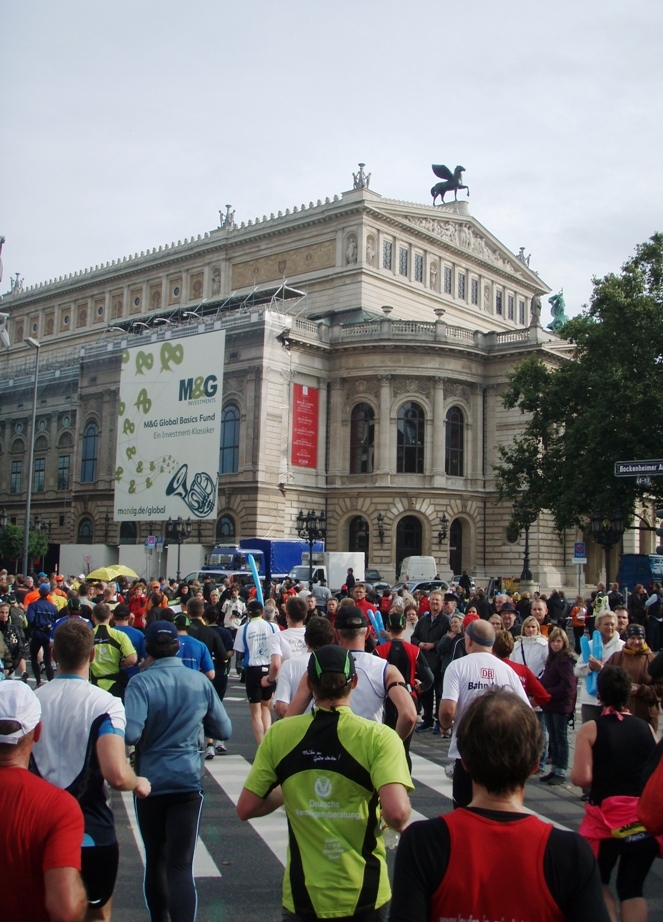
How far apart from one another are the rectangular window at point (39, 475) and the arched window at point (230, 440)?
18.1 metres

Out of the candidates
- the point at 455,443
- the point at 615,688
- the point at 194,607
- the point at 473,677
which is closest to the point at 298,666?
the point at 473,677

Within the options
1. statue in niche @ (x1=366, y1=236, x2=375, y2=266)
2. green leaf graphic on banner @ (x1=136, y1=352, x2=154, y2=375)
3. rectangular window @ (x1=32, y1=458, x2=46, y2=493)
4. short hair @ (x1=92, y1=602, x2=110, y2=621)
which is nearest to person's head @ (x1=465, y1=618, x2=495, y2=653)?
short hair @ (x1=92, y1=602, x2=110, y2=621)

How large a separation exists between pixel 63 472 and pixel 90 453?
13.1 feet

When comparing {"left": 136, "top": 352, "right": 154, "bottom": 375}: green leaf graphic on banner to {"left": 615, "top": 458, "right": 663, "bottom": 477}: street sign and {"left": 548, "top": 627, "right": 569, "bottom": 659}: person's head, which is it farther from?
{"left": 548, "top": 627, "right": 569, "bottom": 659}: person's head

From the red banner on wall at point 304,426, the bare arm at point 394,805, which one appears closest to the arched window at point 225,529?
the red banner on wall at point 304,426

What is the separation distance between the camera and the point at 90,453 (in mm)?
58906

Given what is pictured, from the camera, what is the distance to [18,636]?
1462cm

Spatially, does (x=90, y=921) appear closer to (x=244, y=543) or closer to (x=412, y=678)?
(x=412, y=678)

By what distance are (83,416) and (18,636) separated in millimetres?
46208

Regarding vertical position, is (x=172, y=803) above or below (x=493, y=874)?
below

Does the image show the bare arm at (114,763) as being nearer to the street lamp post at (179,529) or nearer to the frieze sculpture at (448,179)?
the street lamp post at (179,529)

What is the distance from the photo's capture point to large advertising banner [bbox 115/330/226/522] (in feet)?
135

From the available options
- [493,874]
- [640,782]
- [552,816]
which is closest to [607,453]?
[552,816]

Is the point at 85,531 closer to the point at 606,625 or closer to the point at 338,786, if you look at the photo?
the point at 606,625
